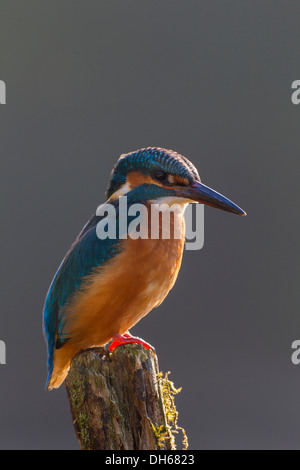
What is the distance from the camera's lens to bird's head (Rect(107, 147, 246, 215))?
1.36m

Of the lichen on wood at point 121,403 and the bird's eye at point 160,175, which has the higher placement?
the bird's eye at point 160,175

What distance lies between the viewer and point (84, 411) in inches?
49.0

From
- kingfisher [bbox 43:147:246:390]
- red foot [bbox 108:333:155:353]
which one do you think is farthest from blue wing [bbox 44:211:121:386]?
red foot [bbox 108:333:155:353]

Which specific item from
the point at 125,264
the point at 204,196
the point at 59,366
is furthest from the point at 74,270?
the point at 204,196

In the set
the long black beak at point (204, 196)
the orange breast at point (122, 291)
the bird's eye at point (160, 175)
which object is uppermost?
the bird's eye at point (160, 175)

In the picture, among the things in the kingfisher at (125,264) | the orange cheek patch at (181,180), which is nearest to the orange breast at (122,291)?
the kingfisher at (125,264)

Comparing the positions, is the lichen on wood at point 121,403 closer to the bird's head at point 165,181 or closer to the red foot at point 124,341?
the red foot at point 124,341

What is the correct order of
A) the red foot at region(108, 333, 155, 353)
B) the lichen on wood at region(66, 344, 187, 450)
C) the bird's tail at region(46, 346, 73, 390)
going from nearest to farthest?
the lichen on wood at region(66, 344, 187, 450) < the red foot at region(108, 333, 155, 353) < the bird's tail at region(46, 346, 73, 390)

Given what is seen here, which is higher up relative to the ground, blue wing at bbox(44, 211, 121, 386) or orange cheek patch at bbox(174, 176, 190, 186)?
orange cheek patch at bbox(174, 176, 190, 186)

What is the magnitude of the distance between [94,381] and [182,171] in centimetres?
51

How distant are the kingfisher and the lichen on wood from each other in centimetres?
8

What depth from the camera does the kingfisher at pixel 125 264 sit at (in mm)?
1371

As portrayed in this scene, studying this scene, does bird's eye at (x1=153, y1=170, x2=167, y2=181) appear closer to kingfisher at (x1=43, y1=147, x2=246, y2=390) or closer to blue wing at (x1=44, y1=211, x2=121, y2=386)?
kingfisher at (x1=43, y1=147, x2=246, y2=390)

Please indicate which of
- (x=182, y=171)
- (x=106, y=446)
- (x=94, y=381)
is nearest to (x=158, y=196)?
(x=182, y=171)
